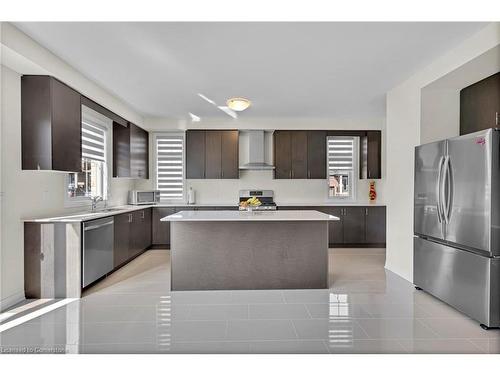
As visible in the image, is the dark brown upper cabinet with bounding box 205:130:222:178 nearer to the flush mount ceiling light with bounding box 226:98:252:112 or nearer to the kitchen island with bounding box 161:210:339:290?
the flush mount ceiling light with bounding box 226:98:252:112

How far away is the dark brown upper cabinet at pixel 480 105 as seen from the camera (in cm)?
359

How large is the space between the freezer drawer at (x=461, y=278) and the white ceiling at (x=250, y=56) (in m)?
2.04

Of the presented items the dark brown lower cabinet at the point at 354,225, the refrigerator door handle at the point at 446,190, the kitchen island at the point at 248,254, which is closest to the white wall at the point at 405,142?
the refrigerator door handle at the point at 446,190

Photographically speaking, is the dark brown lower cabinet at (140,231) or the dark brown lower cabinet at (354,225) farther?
the dark brown lower cabinet at (354,225)

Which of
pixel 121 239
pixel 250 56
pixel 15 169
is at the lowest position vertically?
pixel 121 239

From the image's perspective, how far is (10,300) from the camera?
11.3 ft

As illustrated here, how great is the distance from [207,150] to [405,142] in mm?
3773

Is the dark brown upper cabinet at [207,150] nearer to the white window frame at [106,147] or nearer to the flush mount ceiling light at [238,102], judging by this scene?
the white window frame at [106,147]

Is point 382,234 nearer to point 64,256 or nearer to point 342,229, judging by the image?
point 342,229

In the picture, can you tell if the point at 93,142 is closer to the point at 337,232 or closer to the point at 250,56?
the point at 250,56

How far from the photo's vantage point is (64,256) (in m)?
3.69

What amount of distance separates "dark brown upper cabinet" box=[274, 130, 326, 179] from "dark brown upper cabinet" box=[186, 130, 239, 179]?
0.88m

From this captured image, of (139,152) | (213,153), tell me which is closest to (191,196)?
(213,153)
